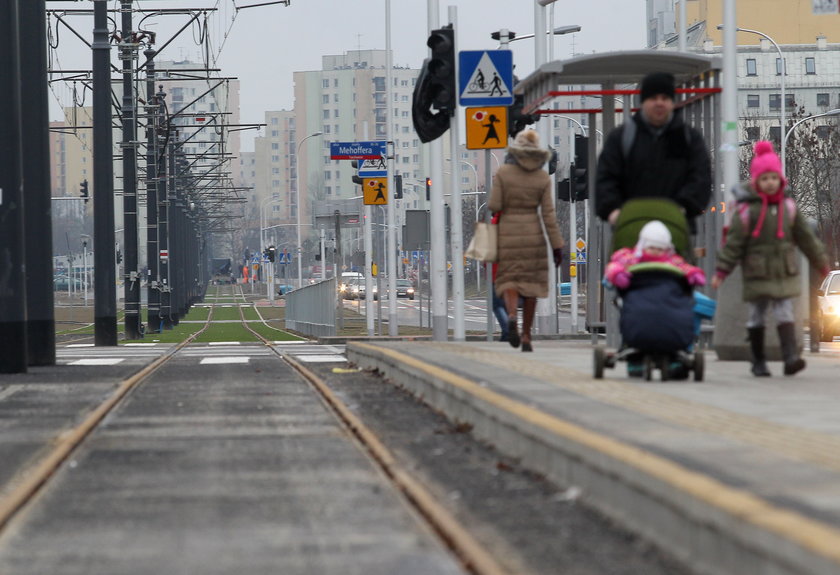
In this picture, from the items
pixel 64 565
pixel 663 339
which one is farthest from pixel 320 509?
pixel 663 339

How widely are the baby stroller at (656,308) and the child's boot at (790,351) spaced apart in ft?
3.00

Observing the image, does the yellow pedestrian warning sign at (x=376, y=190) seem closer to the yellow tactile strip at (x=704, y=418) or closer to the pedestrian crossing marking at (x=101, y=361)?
the pedestrian crossing marking at (x=101, y=361)

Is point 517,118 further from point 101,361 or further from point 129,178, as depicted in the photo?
point 129,178

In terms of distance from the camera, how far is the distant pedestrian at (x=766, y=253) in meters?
11.6

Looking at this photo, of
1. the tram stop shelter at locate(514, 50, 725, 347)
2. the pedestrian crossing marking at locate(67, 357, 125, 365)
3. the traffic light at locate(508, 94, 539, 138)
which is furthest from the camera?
the pedestrian crossing marking at locate(67, 357, 125, 365)

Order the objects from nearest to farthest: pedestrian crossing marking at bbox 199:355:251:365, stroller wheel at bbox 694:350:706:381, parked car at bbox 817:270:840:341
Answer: stroller wheel at bbox 694:350:706:381 < pedestrian crossing marking at bbox 199:355:251:365 < parked car at bbox 817:270:840:341

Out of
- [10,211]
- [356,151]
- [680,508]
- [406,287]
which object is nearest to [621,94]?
[10,211]

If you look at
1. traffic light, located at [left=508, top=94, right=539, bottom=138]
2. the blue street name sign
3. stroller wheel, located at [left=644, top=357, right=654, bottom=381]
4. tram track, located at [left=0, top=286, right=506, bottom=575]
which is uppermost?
the blue street name sign

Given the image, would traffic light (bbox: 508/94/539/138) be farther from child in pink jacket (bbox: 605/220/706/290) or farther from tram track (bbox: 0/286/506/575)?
child in pink jacket (bbox: 605/220/706/290)

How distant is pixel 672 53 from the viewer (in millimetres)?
15609

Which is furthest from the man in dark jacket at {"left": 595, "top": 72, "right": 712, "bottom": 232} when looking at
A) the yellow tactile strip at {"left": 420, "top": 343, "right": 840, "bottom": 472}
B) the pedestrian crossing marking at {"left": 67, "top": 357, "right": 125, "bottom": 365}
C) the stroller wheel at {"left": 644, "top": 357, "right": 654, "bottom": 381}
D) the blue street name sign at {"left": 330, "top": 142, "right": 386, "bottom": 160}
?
the blue street name sign at {"left": 330, "top": 142, "right": 386, "bottom": 160}

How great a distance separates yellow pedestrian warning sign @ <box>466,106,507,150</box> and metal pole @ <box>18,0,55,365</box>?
624 centimetres

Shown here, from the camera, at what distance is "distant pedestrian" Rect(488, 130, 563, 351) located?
1491 centimetres

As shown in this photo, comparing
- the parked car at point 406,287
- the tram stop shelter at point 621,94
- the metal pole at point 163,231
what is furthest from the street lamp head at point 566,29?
the parked car at point 406,287
